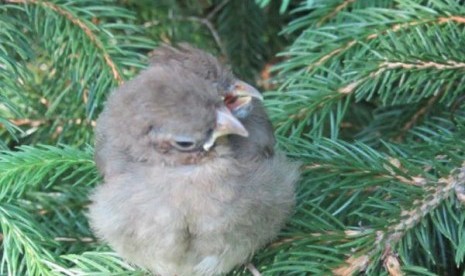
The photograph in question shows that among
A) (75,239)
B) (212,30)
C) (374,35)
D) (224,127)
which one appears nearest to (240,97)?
(224,127)

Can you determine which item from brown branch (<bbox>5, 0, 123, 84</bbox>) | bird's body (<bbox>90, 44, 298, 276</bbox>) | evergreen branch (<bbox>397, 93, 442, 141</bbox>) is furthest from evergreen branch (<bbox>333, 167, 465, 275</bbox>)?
brown branch (<bbox>5, 0, 123, 84</bbox>)

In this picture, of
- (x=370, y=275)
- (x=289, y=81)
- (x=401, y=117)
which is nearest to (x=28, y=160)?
(x=289, y=81)

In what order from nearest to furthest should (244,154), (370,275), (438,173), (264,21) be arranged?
(370,275)
(438,173)
(244,154)
(264,21)

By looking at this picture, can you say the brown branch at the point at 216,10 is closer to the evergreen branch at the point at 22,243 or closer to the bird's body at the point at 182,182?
the bird's body at the point at 182,182

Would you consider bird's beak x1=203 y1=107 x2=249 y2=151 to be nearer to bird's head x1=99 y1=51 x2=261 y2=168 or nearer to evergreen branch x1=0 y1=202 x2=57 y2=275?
bird's head x1=99 y1=51 x2=261 y2=168

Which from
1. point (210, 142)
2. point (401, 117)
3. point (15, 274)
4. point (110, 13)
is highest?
point (110, 13)

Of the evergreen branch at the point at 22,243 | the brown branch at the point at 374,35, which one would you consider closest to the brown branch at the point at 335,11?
the brown branch at the point at 374,35

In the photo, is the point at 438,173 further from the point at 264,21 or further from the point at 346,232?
the point at 264,21
